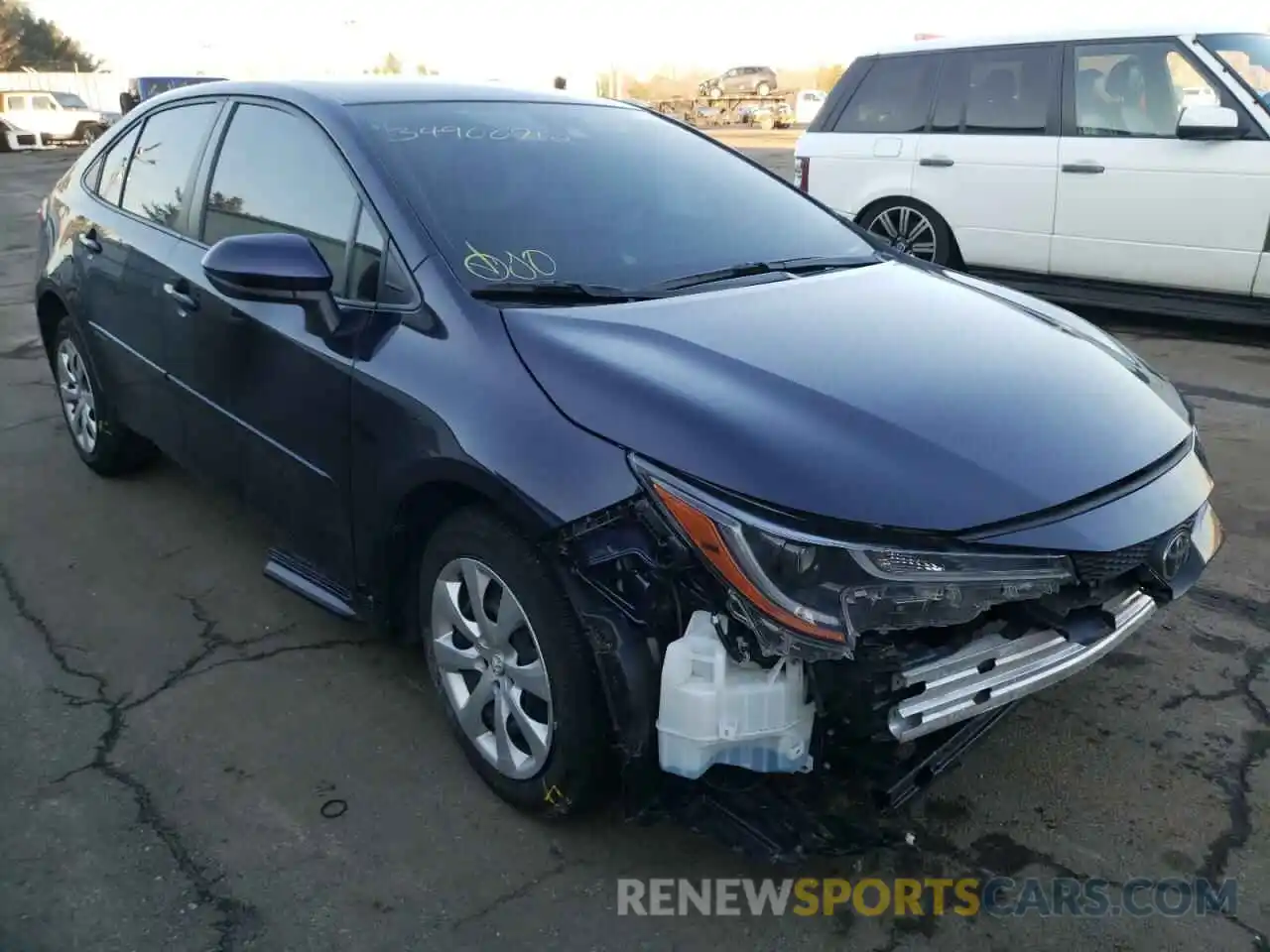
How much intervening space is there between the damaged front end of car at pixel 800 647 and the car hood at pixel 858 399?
0.29 feet

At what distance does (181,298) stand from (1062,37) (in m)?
5.79

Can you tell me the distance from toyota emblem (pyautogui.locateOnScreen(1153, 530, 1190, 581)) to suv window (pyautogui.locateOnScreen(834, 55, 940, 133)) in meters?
5.79

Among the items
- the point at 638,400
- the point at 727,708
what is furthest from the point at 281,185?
the point at 727,708

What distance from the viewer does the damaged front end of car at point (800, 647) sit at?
1.98 metres

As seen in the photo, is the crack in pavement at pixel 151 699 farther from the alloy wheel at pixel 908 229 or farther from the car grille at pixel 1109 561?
the alloy wheel at pixel 908 229

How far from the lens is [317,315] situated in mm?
2801

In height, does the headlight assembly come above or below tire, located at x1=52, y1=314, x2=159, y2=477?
above

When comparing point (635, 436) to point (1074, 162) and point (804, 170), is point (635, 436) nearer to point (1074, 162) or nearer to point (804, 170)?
point (1074, 162)

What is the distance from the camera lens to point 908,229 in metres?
7.69

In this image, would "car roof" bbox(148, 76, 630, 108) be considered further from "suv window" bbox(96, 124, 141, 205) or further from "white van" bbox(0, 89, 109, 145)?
"white van" bbox(0, 89, 109, 145)

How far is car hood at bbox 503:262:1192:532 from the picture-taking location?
6.78 feet

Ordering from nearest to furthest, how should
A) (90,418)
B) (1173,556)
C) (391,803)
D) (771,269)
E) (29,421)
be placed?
(1173,556)
(391,803)
(771,269)
(90,418)
(29,421)

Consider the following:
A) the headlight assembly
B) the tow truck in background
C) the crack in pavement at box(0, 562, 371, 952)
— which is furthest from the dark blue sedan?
the tow truck in background

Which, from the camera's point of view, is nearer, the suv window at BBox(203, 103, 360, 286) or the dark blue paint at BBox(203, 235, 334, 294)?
the dark blue paint at BBox(203, 235, 334, 294)
